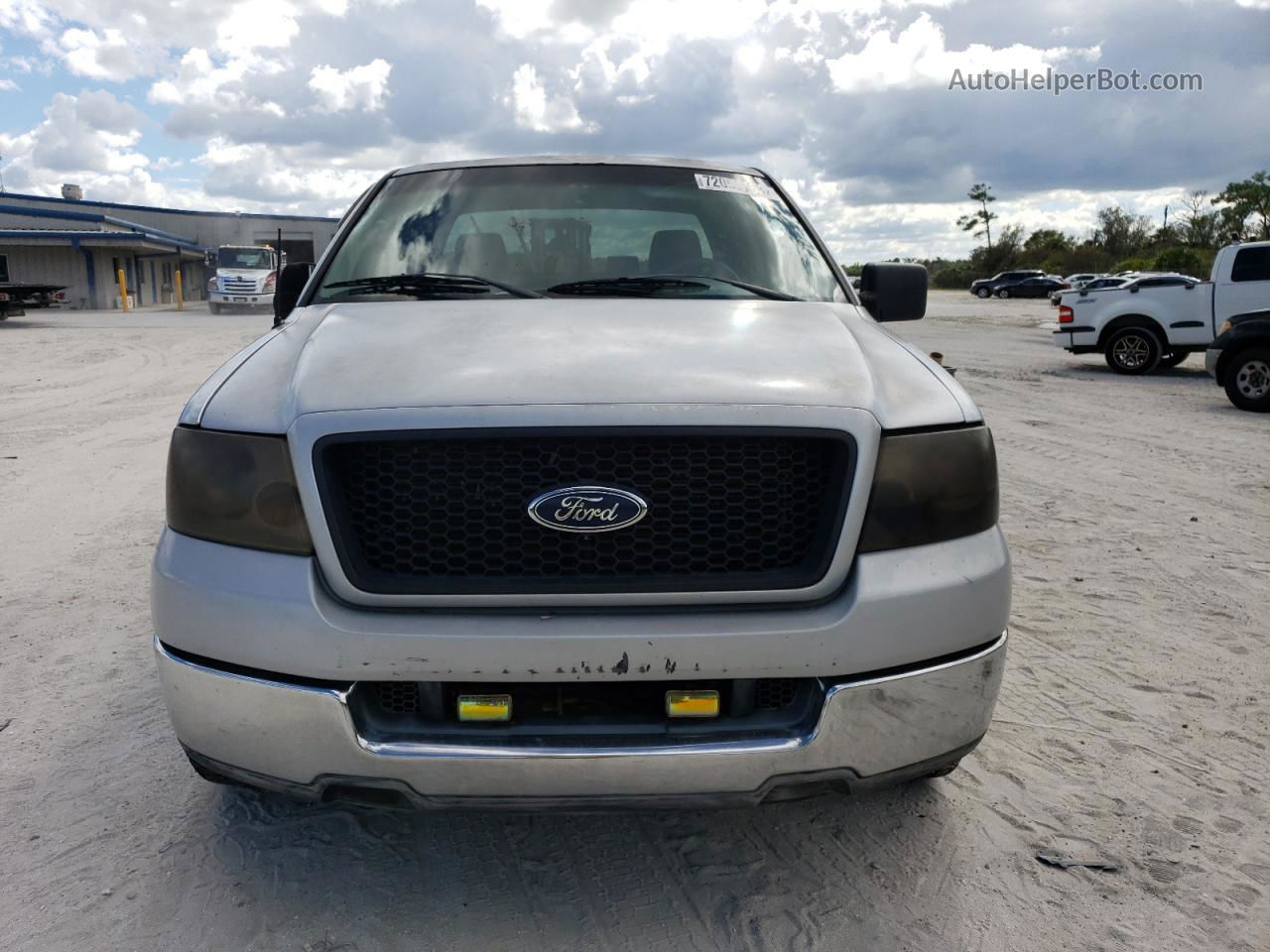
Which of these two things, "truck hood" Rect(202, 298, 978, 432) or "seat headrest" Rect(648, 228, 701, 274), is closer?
"truck hood" Rect(202, 298, 978, 432)

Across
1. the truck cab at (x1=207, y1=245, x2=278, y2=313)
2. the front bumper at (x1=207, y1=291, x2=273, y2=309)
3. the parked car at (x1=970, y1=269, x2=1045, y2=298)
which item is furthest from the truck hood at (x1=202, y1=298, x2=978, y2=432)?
the parked car at (x1=970, y1=269, x2=1045, y2=298)

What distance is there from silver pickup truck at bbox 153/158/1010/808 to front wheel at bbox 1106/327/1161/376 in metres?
14.1

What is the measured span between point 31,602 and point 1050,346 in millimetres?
19652

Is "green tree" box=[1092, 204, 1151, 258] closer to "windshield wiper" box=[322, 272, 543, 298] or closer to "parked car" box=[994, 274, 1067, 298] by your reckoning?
"parked car" box=[994, 274, 1067, 298]

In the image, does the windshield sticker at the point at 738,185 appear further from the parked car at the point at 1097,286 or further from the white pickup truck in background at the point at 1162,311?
the parked car at the point at 1097,286

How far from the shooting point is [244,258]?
3316cm

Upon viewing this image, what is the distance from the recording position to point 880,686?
2.06m

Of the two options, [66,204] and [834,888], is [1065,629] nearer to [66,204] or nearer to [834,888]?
[834,888]

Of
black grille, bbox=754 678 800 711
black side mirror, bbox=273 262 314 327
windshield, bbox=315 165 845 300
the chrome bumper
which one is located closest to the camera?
the chrome bumper

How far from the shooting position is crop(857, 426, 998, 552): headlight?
6.97 ft

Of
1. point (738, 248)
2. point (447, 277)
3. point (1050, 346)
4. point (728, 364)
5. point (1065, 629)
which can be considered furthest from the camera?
point (1050, 346)

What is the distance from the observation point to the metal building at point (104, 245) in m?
39.3

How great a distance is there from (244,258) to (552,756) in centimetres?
3440

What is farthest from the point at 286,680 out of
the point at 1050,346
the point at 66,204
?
the point at 66,204
